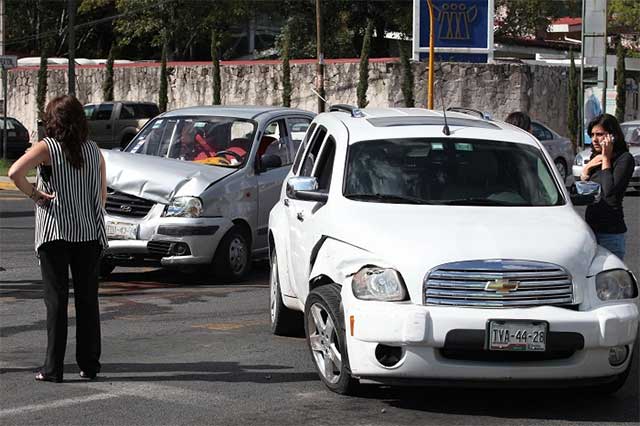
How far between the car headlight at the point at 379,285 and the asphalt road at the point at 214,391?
643mm

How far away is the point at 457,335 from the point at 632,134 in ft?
77.9

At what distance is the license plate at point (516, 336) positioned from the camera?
681cm

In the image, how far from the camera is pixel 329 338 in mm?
7477

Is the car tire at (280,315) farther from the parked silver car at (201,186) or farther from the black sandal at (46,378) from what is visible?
the parked silver car at (201,186)

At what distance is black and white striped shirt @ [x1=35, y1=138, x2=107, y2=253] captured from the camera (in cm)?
766

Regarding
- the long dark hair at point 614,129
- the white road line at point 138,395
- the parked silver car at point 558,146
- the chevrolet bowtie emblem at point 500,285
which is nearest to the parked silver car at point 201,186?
the long dark hair at point 614,129

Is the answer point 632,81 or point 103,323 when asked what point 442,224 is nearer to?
point 103,323

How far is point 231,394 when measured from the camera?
741cm

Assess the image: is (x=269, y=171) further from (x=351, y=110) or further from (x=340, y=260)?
(x=340, y=260)

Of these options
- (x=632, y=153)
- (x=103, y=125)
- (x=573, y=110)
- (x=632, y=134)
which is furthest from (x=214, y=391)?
(x=573, y=110)

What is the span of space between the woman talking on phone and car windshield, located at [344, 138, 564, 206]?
0.94 metres

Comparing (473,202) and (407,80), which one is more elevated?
(473,202)

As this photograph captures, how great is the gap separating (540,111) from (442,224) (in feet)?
113

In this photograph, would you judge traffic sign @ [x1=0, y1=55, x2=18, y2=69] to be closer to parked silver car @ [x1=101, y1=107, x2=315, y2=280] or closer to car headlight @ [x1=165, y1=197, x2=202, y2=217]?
parked silver car @ [x1=101, y1=107, x2=315, y2=280]
